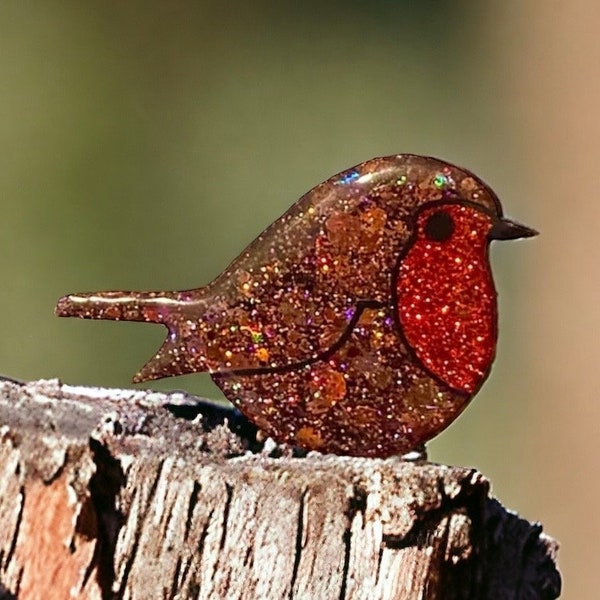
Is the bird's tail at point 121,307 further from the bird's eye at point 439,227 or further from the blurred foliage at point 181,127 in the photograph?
the blurred foliage at point 181,127

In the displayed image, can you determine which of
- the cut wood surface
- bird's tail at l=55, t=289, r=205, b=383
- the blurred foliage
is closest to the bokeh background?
the blurred foliage

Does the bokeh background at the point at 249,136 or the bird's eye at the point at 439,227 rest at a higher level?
the bokeh background at the point at 249,136

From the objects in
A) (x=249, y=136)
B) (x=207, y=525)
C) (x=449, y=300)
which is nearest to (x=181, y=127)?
(x=249, y=136)

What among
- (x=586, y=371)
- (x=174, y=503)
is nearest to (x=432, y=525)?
(x=174, y=503)

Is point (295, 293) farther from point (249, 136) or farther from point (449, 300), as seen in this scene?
point (249, 136)

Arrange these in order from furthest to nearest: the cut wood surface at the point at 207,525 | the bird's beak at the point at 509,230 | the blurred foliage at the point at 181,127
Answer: the blurred foliage at the point at 181,127 < the bird's beak at the point at 509,230 < the cut wood surface at the point at 207,525

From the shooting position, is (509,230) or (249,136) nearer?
(509,230)

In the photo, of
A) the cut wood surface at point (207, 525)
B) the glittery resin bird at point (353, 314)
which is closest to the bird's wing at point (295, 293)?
the glittery resin bird at point (353, 314)
